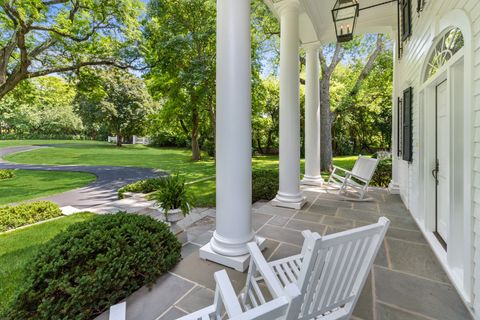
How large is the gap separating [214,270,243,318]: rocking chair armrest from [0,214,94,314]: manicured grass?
1.75 meters

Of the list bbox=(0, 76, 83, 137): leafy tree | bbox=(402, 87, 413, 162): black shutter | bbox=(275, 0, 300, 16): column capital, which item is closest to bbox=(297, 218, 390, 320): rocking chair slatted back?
bbox=(402, 87, 413, 162): black shutter

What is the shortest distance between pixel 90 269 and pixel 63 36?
842 cm

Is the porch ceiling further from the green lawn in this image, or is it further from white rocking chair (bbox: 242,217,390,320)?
the green lawn

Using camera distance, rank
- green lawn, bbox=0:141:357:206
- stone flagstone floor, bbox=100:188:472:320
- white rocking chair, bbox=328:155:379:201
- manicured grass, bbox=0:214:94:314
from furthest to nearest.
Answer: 1. green lawn, bbox=0:141:357:206
2. white rocking chair, bbox=328:155:379:201
3. manicured grass, bbox=0:214:94:314
4. stone flagstone floor, bbox=100:188:472:320

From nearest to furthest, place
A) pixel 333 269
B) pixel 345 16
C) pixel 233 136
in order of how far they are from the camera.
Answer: pixel 333 269 < pixel 233 136 < pixel 345 16

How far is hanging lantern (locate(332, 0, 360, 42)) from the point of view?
3.45m

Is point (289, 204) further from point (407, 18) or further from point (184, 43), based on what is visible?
point (184, 43)

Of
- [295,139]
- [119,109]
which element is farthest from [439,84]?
[119,109]

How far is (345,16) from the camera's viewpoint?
143 inches

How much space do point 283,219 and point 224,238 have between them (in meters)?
1.55

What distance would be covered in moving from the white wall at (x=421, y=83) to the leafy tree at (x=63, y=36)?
809cm

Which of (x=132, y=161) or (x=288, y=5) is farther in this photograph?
(x=132, y=161)

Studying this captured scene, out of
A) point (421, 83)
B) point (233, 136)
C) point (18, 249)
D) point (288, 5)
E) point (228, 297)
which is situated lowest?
point (18, 249)

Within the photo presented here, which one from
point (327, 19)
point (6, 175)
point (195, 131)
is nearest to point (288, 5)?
point (327, 19)
